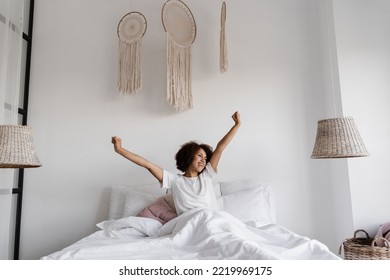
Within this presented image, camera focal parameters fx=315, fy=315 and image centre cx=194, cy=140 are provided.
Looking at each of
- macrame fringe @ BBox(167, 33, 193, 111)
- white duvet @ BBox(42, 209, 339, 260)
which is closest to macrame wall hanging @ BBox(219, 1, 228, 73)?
macrame fringe @ BBox(167, 33, 193, 111)

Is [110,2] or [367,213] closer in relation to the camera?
[367,213]

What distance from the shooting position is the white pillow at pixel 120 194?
2373 mm

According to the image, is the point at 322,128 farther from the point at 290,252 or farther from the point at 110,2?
the point at 110,2

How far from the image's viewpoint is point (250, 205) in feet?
7.07

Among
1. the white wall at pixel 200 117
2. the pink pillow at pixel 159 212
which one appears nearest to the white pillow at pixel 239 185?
the white wall at pixel 200 117

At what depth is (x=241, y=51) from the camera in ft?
8.70

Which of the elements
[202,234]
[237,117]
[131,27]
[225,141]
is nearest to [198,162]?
[225,141]

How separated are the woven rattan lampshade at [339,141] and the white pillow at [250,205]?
19.7 inches

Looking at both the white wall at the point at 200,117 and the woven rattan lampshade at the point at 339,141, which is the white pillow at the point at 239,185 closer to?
the white wall at the point at 200,117

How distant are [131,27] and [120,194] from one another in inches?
54.3

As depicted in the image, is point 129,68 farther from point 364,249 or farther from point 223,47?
point 364,249

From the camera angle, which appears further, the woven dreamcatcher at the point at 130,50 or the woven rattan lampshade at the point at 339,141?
the woven dreamcatcher at the point at 130,50
